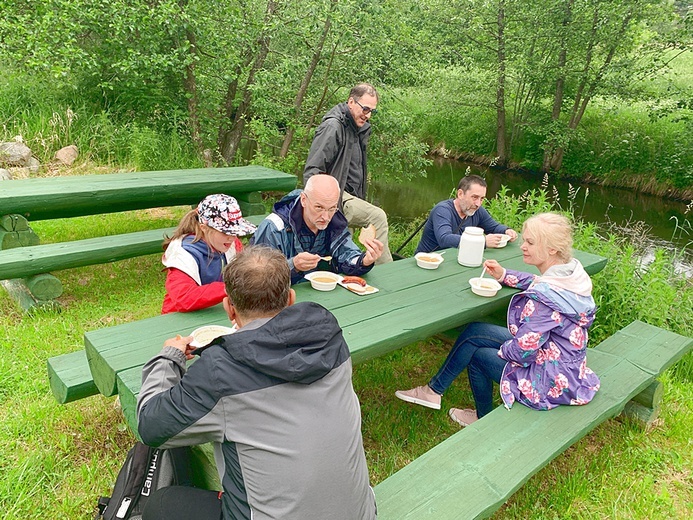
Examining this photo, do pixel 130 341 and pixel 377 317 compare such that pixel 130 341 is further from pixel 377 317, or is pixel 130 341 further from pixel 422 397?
pixel 422 397

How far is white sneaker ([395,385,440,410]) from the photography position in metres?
3.17

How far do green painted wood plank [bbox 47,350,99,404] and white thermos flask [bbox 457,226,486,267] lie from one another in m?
2.19

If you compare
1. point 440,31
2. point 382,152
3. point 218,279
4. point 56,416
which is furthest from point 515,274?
point 440,31

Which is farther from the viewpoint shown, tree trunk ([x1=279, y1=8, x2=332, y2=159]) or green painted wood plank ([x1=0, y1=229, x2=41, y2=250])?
tree trunk ([x1=279, y1=8, x2=332, y2=159])

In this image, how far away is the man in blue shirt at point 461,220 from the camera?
397cm

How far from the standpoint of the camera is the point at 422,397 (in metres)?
3.20

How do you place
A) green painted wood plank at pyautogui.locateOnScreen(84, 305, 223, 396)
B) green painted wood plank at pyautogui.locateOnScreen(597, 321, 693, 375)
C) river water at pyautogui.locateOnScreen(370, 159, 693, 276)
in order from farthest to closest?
river water at pyautogui.locateOnScreen(370, 159, 693, 276)
green painted wood plank at pyautogui.locateOnScreen(597, 321, 693, 375)
green painted wood plank at pyautogui.locateOnScreen(84, 305, 223, 396)

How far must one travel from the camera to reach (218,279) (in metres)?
2.79

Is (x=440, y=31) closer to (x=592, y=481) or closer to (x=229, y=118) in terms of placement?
(x=229, y=118)

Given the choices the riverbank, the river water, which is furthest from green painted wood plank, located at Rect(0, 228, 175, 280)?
the riverbank

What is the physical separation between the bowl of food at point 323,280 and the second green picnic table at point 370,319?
33mm

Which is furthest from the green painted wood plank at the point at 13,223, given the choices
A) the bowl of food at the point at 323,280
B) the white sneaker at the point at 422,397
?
the white sneaker at the point at 422,397

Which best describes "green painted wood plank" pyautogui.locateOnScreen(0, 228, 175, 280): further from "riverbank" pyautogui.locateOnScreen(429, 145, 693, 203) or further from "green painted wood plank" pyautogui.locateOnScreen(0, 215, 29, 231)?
"riverbank" pyautogui.locateOnScreen(429, 145, 693, 203)

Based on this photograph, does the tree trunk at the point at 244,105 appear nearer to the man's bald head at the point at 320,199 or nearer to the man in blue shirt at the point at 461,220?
the man in blue shirt at the point at 461,220
